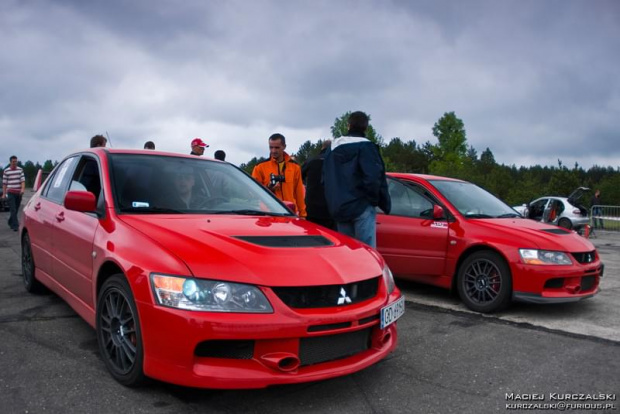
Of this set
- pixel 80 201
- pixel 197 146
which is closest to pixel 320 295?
pixel 80 201

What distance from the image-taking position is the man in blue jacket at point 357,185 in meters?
5.08

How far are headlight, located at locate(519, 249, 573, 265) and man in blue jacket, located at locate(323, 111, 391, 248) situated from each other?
56.0 inches

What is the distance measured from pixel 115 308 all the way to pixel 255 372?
3.48ft

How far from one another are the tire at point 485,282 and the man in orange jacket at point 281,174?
2.10 metres

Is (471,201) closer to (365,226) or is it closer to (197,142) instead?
(365,226)

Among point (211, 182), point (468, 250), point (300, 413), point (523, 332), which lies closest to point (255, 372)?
point (300, 413)

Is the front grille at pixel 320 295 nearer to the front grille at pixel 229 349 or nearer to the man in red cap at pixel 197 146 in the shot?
the front grille at pixel 229 349

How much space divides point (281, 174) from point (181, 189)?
253cm

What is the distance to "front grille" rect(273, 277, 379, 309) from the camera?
2805 millimetres

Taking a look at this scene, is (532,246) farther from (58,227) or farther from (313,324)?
(58,227)

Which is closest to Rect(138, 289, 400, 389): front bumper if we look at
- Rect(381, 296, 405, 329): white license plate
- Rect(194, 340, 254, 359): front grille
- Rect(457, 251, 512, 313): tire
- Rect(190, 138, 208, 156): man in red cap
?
Rect(194, 340, 254, 359): front grille

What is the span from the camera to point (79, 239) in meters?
3.82

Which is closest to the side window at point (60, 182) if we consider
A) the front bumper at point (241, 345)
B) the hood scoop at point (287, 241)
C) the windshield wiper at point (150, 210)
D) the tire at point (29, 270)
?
the tire at point (29, 270)

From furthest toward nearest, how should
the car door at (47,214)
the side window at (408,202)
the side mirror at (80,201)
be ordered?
the side window at (408,202) < the car door at (47,214) < the side mirror at (80,201)
